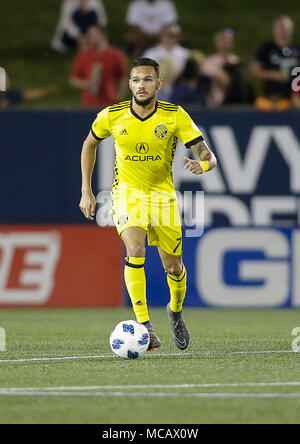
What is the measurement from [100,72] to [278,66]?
272 cm

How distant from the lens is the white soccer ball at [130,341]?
831 cm

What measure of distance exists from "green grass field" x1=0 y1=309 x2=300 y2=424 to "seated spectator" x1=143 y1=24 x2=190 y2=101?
18.5 feet

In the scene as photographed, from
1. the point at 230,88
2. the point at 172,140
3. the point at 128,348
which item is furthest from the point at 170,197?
the point at 230,88

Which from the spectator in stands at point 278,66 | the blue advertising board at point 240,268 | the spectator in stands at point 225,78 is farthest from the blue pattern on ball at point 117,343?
the spectator in stands at point 225,78

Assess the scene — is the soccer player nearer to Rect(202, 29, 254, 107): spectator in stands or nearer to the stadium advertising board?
the stadium advertising board

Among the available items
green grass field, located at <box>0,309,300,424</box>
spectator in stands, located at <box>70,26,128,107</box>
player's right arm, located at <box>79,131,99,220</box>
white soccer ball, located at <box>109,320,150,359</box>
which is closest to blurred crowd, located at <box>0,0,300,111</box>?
spectator in stands, located at <box>70,26,128,107</box>

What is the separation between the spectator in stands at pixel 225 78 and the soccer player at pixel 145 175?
281 inches

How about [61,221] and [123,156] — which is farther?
[61,221]

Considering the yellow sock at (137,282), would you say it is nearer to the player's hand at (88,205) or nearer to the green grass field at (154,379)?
the green grass field at (154,379)

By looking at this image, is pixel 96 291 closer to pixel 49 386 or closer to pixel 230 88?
pixel 230 88

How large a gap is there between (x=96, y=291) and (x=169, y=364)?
6.71m

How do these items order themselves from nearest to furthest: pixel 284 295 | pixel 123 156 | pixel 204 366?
pixel 204 366 < pixel 123 156 < pixel 284 295
